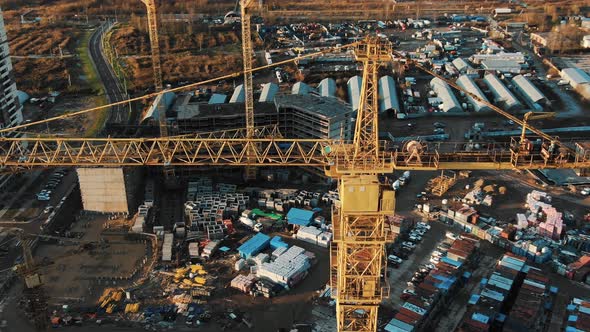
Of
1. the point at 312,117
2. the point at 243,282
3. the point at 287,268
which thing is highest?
the point at 312,117

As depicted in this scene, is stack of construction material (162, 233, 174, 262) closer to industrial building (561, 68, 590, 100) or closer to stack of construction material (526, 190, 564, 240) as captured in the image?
stack of construction material (526, 190, 564, 240)

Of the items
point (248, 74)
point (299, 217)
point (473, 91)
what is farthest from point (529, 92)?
point (299, 217)

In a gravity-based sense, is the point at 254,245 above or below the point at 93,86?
below

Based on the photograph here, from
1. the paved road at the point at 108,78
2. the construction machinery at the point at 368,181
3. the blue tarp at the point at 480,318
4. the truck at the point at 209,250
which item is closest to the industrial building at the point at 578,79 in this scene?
the construction machinery at the point at 368,181

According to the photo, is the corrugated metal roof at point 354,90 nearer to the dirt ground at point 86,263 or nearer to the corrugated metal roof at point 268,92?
the corrugated metal roof at point 268,92

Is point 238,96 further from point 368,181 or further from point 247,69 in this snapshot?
point 368,181

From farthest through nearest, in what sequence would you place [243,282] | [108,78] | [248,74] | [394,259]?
[108,78], [248,74], [394,259], [243,282]

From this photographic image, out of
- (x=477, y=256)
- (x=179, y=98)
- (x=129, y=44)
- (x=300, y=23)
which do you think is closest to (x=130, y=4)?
(x=129, y=44)
